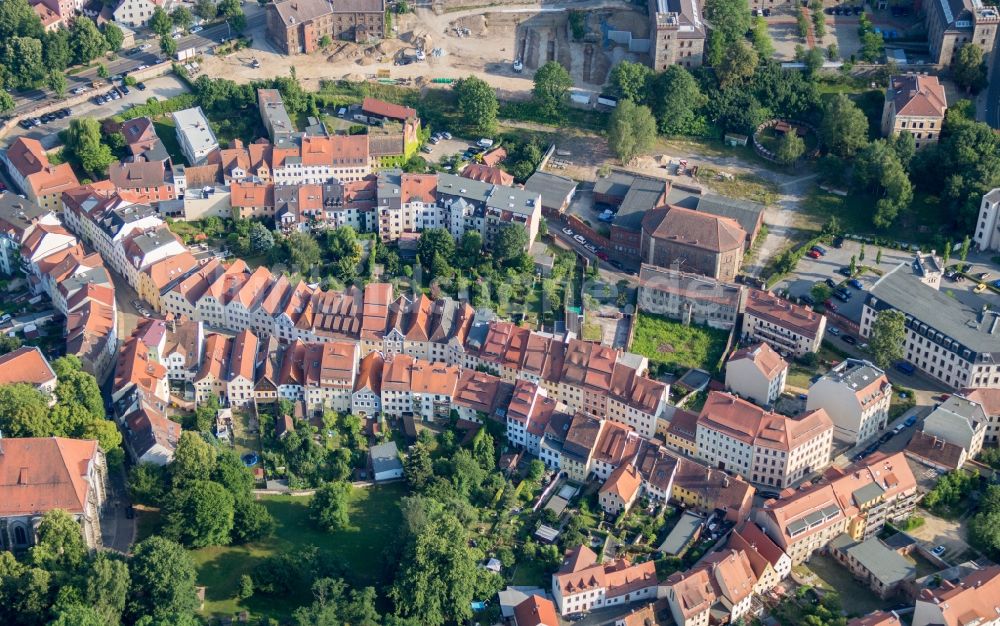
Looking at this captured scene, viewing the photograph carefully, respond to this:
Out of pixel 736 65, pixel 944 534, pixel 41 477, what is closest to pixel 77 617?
pixel 41 477

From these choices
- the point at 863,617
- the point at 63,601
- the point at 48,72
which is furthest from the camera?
→ the point at 48,72

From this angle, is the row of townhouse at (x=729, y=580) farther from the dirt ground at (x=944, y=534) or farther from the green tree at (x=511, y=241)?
the green tree at (x=511, y=241)

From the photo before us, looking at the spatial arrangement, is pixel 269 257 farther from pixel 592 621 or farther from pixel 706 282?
pixel 592 621

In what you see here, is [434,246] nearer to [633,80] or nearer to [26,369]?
[633,80]

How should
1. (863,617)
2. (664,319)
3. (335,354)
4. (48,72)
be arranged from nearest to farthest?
(863,617), (335,354), (664,319), (48,72)

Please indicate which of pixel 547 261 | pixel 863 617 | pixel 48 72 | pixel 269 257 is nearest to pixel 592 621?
pixel 863 617

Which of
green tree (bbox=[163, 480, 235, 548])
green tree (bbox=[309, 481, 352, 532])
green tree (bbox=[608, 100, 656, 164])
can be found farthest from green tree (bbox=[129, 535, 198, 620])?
green tree (bbox=[608, 100, 656, 164])

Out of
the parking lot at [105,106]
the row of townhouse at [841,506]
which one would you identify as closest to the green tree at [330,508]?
the row of townhouse at [841,506]

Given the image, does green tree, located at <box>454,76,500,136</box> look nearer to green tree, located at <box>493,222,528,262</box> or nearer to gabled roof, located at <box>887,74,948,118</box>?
green tree, located at <box>493,222,528,262</box>
